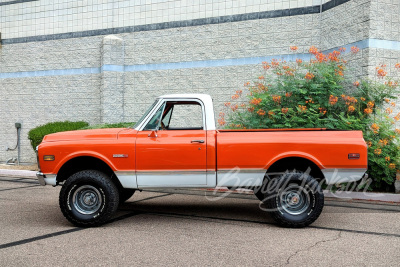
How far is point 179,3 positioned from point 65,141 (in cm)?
964

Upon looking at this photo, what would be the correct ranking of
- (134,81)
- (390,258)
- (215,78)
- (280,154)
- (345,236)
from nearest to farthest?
(390,258) < (345,236) < (280,154) < (215,78) < (134,81)

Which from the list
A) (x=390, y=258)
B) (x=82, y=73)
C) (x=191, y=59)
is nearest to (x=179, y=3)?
(x=191, y=59)

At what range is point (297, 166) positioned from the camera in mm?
6953

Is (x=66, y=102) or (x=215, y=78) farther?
(x=66, y=102)

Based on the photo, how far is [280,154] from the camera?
6.53m

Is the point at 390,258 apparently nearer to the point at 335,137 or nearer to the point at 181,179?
the point at 335,137

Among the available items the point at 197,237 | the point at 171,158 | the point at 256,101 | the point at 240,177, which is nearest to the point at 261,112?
the point at 256,101

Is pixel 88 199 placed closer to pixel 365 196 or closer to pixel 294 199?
pixel 294 199

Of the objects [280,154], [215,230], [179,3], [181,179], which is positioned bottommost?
[215,230]

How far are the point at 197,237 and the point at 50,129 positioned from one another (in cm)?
1078

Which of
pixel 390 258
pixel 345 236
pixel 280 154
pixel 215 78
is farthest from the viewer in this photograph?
pixel 215 78

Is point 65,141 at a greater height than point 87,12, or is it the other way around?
point 87,12

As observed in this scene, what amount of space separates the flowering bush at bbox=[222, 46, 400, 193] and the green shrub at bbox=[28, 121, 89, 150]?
22.5 ft

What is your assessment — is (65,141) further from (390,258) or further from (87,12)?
(87,12)
